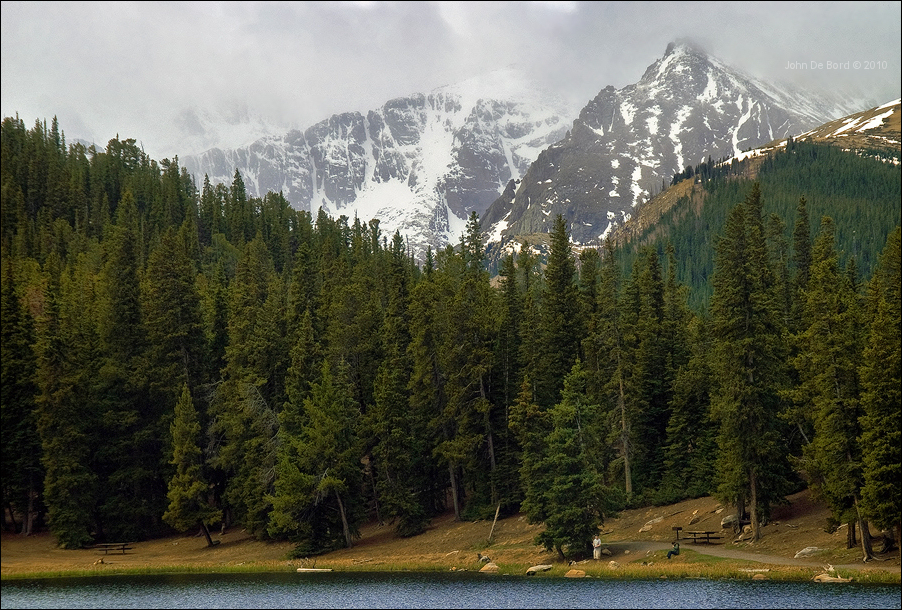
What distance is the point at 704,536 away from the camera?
49844 mm

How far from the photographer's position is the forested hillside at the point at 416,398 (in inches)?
1948

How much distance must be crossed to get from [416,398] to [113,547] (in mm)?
23832

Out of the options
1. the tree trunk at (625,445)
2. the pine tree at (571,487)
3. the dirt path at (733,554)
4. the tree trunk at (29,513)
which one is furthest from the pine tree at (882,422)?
the tree trunk at (29,513)

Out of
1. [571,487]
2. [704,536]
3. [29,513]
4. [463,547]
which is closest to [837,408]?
[704,536]

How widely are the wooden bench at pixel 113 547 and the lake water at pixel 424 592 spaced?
8.44 metres

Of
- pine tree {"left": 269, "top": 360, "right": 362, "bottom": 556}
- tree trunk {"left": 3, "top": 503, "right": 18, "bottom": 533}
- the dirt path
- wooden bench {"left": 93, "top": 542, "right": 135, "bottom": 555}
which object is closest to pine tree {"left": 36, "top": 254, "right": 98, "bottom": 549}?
wooden bench {"left": 93, "top": 542, "right": 135, "bottom": 555}

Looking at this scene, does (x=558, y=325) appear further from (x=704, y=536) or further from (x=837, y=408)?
(x=837, y=408)

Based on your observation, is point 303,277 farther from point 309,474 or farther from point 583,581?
point 583,581

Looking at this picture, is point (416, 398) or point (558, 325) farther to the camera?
point (558, 325)

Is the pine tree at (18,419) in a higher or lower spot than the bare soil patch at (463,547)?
higher

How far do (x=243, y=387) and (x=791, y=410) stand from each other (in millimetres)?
38390

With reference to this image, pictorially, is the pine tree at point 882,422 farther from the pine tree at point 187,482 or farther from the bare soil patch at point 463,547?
the pine tree at point 187,482

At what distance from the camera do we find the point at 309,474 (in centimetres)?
6031

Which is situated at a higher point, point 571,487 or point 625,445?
point 625,445
